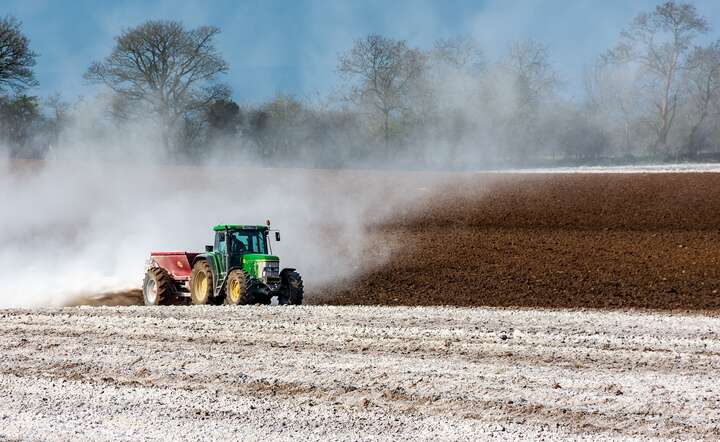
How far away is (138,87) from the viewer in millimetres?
56625

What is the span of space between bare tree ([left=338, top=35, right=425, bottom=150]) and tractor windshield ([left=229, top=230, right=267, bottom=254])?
50.9 feet

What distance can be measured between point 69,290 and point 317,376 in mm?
15244

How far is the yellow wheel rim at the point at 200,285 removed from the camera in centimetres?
2180

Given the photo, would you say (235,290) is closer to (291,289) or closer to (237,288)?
(237,288)

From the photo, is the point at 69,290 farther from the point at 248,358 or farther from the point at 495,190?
the point at 495,190

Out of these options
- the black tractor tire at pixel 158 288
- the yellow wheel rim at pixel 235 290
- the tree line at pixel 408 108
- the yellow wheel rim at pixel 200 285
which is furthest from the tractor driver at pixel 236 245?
the tree line at pixel 408 108

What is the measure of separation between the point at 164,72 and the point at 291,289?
41263 millimetres

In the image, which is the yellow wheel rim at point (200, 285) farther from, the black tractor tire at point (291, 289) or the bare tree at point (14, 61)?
the bare tree at point (14, 61)

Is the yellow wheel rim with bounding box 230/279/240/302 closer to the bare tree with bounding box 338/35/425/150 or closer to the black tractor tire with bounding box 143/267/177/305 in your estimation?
the black tractor tire with bounding box 143/267/177/305

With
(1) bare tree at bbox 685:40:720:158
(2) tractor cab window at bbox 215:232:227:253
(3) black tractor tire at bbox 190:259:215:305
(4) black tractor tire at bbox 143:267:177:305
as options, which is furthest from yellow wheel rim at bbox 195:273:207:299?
(1) bare tree at bbox 685:40:720:158

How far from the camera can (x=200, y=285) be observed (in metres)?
22.1

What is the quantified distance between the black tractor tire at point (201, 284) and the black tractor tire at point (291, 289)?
65.4 inches

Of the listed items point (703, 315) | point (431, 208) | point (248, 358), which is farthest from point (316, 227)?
point (248, 358)

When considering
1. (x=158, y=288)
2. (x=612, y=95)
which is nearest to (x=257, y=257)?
(x=158, y=288)
